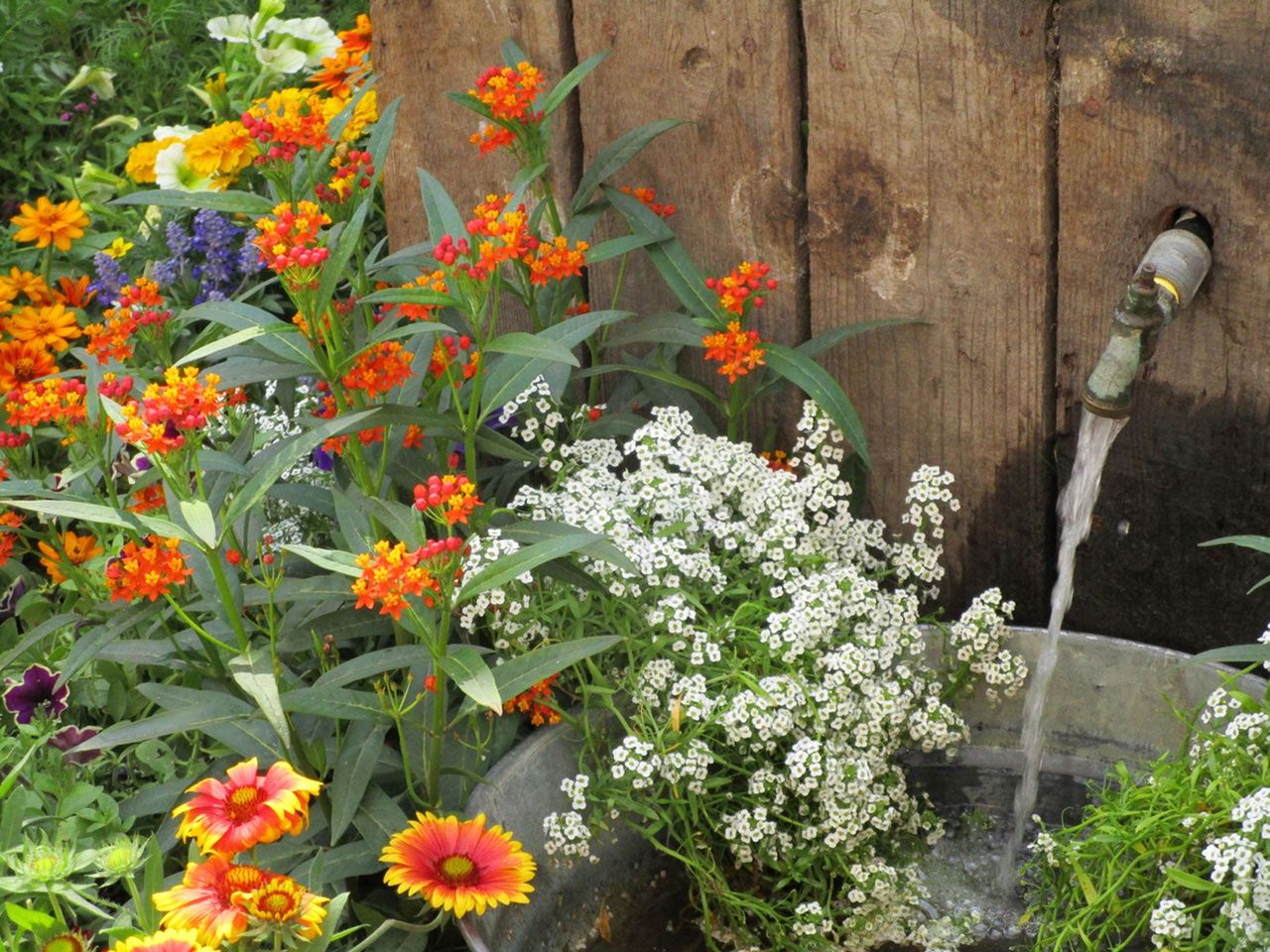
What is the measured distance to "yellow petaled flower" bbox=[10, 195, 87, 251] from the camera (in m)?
2.87

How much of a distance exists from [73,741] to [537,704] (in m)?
0.58

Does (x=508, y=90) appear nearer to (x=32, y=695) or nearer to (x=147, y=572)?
(x=147, y=572)

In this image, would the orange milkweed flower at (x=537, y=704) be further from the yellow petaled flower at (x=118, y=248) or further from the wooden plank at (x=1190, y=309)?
the yellow petaled flower at (x=118, y=248)

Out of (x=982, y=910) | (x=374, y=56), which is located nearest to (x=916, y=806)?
(x=982, y=910)

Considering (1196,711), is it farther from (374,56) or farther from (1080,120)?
(374,56)

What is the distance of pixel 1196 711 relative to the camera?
6.38ft

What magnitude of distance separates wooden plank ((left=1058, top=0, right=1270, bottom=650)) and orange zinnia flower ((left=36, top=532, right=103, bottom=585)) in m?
1.40

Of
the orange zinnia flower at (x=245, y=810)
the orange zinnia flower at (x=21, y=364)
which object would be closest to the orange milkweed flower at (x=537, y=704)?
the orange zinnia flower at (x=245, y=810)

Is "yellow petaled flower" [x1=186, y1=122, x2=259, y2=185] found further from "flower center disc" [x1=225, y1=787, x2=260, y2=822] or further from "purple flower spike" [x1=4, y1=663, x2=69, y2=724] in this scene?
"flower center disc" [x1=225, y1=787, x2=260, y2=822]

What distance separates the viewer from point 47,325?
2.74 metres

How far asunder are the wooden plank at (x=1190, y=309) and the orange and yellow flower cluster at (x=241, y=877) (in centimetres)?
120

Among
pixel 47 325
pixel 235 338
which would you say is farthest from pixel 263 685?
pixel 47 325

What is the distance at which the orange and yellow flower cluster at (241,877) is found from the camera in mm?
1413

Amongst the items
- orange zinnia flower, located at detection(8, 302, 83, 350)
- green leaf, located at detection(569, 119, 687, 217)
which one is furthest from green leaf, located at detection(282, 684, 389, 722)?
orange zinnia flower, located at detection(8, 302, 83, 350)
